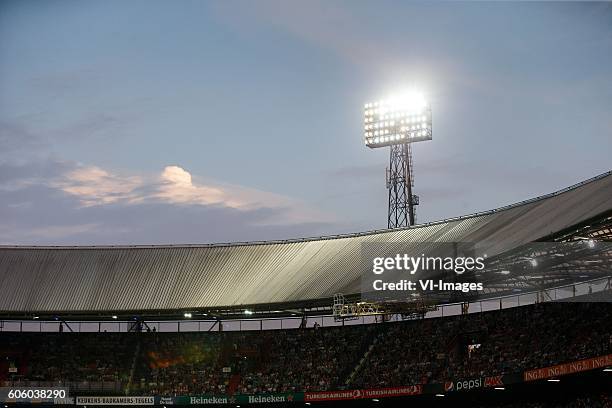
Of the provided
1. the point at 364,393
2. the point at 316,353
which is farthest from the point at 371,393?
the point at 316,353

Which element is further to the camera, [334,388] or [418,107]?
[418,107]

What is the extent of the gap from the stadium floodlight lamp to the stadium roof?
999 cm

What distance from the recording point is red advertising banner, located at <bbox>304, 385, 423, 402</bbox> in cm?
6694

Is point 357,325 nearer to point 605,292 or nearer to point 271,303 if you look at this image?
point 271,303

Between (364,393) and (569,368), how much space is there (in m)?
17.0

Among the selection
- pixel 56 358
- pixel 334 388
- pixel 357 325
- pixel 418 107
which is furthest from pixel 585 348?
pixel 56 358

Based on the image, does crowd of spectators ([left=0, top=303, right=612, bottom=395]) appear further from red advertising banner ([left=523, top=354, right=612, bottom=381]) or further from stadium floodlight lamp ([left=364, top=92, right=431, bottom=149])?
stadium floodlight lamp ([left=364, top=92, right=431, bottom=149])

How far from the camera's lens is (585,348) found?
188 ft

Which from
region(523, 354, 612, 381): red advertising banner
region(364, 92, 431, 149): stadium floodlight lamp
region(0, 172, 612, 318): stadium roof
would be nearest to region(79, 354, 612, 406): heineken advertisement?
region(523, 354, 612, 381): red advertising banner

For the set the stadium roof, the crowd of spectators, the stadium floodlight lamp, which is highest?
the stadium floodlight lamp

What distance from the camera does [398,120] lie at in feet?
279

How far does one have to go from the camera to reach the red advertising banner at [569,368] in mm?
53062

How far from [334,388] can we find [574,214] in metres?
24.0

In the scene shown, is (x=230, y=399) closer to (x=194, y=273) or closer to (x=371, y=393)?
(x=371, y=393)
